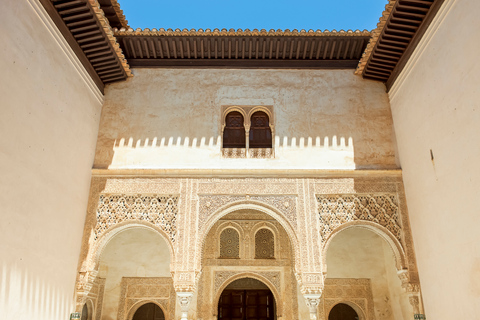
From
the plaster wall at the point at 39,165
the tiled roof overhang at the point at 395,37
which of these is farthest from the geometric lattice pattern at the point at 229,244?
the tiled roof overhang at the point at 395,37

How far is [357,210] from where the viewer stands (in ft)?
22.0

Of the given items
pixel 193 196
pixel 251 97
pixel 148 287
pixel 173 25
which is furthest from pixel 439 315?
pixel 173 25

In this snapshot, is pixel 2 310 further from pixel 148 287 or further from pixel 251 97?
pixel 251 97

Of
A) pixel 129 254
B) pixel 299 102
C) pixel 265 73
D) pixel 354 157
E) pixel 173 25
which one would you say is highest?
pixel 173 25

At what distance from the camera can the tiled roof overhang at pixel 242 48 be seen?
23.2 ft

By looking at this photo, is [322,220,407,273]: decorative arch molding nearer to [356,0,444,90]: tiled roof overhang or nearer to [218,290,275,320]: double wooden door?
[356,0,444,90]: tiled roof overhang

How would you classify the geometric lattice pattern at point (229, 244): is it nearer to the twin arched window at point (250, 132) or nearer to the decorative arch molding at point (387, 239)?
the twin arched window at point (250, 132)

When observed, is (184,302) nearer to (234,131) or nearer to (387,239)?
(234,131)

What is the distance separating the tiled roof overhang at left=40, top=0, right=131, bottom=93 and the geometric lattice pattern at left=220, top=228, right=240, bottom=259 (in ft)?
11.7

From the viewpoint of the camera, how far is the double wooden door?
8562 millimetres

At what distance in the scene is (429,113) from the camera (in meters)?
5.80

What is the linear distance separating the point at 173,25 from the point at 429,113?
436 cm

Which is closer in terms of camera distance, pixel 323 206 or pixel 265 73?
pixel 323 206

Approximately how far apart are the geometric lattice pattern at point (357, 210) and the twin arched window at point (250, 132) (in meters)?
1.42
